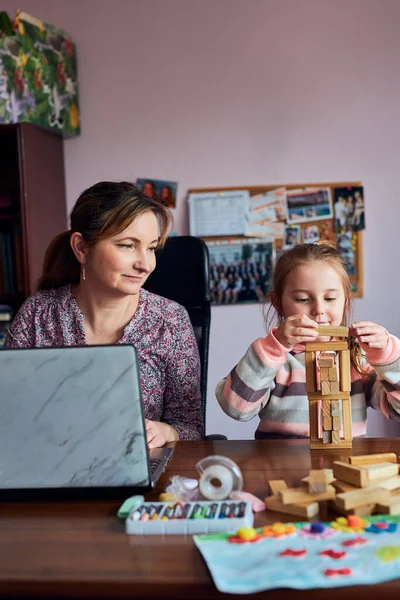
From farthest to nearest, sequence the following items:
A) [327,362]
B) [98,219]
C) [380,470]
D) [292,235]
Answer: [292,235] → [98,219] → [327,362] → [380,470]

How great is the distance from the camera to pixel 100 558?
830mm

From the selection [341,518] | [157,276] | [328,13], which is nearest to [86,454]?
[341,518]

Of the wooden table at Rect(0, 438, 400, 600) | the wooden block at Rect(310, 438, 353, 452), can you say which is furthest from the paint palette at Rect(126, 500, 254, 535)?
the wooden block at Rect(310, 438, 353, 452)

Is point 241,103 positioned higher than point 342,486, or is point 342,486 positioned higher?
point 241,103

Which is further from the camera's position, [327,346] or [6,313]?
[6,313]

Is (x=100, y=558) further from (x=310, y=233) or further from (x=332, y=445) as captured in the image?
(x=310, y=233)

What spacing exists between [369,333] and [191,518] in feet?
2.06

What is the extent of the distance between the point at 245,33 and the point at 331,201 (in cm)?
88

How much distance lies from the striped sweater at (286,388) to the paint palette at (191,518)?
55cm

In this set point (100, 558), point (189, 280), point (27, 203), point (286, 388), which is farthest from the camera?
point (27, 203)

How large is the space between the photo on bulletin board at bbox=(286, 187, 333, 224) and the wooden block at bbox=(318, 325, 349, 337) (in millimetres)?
1968

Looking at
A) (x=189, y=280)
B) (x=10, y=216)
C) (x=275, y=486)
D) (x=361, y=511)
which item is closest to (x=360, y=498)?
(x=361, y=511)

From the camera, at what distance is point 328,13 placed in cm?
319

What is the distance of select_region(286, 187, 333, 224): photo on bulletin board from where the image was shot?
3225 mm
